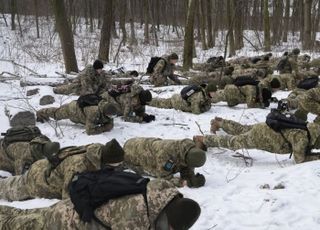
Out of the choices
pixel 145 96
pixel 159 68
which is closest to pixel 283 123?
pixel 145 96

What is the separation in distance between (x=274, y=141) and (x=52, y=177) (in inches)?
116

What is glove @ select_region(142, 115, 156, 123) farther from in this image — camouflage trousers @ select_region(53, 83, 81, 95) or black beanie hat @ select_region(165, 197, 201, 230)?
black beanie hat @ select_region(165, 197, 201, 230)

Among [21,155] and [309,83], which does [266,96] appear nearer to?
[309,83]

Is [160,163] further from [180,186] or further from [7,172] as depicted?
[7,172]

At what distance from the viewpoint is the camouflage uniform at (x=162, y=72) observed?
445 inches

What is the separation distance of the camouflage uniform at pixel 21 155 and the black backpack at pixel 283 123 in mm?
2927

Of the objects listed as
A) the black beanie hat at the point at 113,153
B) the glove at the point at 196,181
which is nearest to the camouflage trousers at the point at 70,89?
the glove at the point at 196,181

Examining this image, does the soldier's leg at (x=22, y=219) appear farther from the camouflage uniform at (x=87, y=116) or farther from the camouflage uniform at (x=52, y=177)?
the camouflage uniform at (x=87, y=116)

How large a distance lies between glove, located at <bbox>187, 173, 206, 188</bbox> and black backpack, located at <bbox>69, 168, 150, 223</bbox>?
208 cm

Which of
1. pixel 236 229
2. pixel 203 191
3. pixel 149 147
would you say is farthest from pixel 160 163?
pixel 236 229

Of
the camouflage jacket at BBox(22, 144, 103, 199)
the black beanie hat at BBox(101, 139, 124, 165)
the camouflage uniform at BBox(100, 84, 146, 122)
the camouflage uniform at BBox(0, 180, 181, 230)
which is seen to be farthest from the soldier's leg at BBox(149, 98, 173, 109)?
the camouflage uniform at BBox(0, 180, 181, 230)

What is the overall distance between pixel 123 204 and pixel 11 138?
3.50m

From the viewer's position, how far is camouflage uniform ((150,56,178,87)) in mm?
11305

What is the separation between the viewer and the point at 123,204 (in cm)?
289
